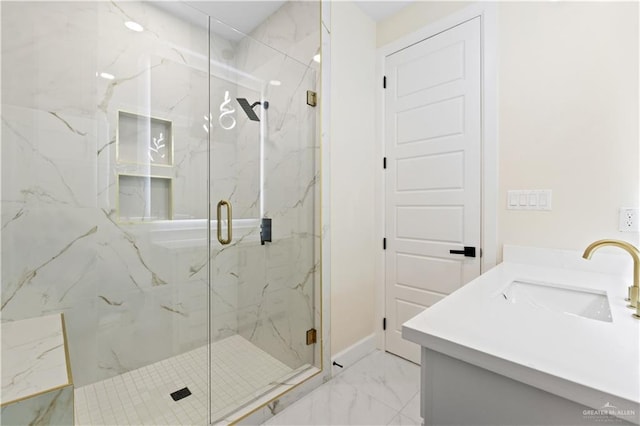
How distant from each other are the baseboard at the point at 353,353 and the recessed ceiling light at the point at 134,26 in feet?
8.48

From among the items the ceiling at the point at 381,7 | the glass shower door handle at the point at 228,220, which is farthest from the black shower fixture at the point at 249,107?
the ceiling at the point at 381,7

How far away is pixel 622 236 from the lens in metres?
1.41

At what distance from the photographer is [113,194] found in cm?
184

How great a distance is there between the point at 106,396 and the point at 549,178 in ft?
9.39

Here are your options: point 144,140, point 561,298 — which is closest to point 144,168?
point 144,140

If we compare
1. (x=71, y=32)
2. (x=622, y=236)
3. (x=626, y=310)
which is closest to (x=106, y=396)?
(x=71, y=32)

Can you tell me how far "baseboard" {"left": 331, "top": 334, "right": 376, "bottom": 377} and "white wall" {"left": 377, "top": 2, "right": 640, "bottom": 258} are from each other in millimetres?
1248

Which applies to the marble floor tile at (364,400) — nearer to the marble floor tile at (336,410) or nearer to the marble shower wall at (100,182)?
the marble floor tile at (336,410)

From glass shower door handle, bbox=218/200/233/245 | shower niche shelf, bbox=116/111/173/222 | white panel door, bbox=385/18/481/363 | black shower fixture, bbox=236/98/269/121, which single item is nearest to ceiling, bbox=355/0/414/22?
white panel door, bbox=385/18/481/363

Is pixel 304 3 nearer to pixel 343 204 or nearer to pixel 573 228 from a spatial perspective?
pixel 343 204

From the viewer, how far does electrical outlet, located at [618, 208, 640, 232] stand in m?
1.37

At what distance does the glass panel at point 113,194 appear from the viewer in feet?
5.26

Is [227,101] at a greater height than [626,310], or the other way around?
[227,101]

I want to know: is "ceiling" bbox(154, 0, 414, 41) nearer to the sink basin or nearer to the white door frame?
the white door frame
